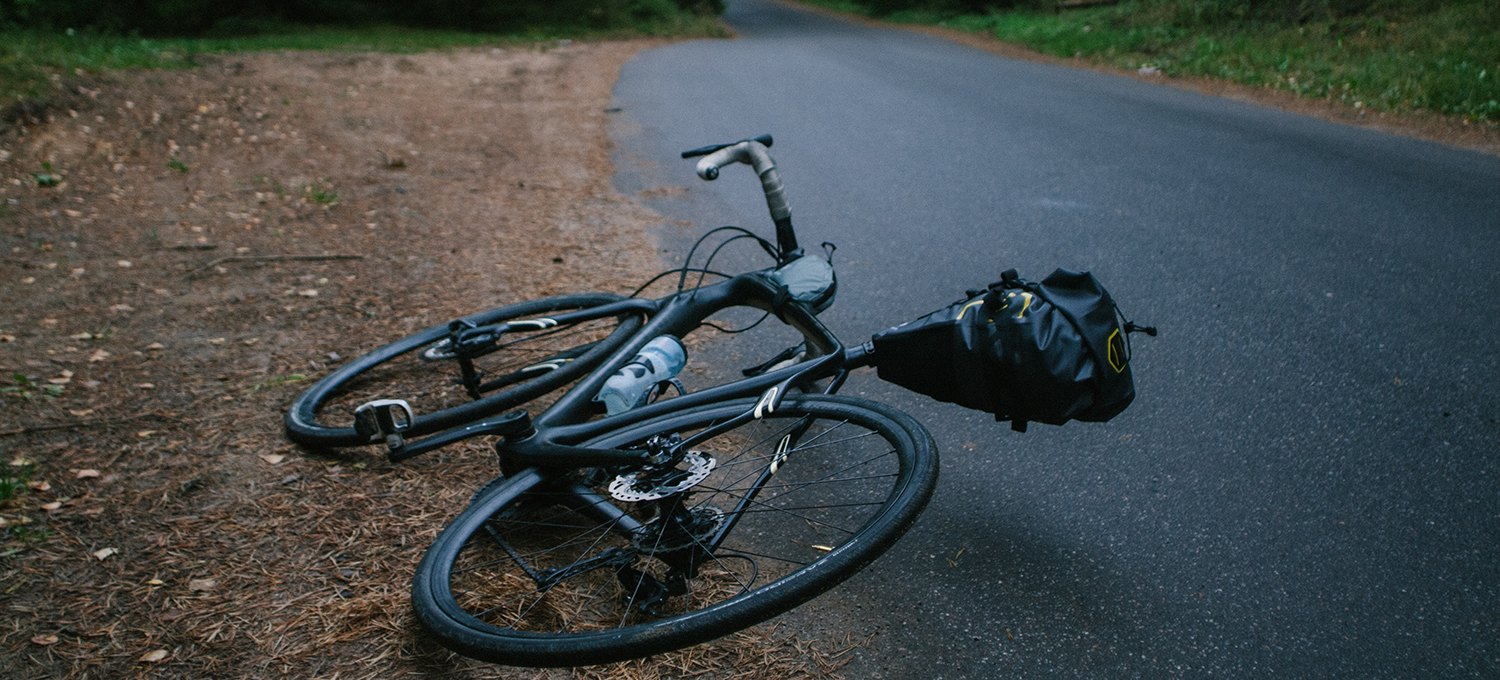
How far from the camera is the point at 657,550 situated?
2031 millimetres

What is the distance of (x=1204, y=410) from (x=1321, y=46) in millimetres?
10078

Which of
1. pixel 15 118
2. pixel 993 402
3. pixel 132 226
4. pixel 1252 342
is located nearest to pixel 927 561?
pixel 993 402

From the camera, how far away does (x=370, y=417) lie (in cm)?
239

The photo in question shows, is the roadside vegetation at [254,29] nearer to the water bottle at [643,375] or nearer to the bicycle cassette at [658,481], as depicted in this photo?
the water bottle at [643,375]

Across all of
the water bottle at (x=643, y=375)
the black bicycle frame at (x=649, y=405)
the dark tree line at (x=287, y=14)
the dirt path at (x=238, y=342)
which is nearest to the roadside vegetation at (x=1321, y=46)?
the dirt path at (x=238, y=342)

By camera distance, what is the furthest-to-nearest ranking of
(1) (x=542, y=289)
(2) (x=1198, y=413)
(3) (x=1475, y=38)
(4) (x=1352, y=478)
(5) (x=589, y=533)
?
(3) (x=1475, y=38) → (1) (x=542, y=289) → (2) (x=1198, y=413) → (4) (x=1352, y=478) → (5) (x=589, y=533)

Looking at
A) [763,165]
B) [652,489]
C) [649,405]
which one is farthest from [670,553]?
[763,165]

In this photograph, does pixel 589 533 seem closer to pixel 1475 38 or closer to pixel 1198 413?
pixel 1198 413

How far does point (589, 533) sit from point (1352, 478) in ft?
8.33

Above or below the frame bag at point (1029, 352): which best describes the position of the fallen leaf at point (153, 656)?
below

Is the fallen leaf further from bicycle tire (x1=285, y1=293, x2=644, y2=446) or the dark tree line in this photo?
the dark tree line

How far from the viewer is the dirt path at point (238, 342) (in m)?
2.18

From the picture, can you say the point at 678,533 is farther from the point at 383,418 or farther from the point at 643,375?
the point at 383,418

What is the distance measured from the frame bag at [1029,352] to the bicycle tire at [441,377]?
52.6 inches
